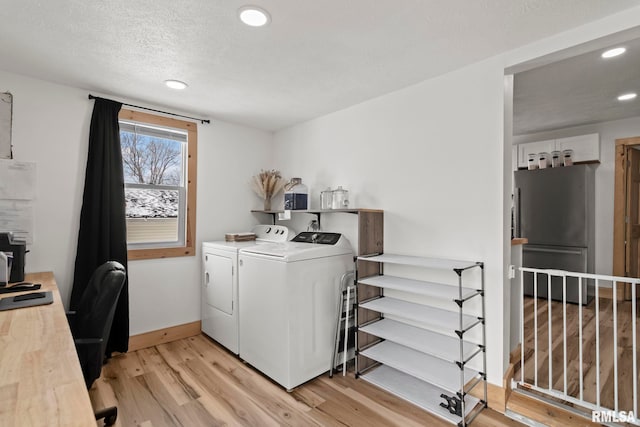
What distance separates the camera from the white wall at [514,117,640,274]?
3.93 metres

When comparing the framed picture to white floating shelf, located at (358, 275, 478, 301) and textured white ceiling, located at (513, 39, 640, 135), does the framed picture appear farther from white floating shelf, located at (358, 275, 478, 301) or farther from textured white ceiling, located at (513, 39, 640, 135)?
textured white ceiling, located at (513, 39, 640, 135)

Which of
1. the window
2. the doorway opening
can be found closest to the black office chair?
the window

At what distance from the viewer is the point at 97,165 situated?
2541mm

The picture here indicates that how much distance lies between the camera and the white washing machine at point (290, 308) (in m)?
2.19

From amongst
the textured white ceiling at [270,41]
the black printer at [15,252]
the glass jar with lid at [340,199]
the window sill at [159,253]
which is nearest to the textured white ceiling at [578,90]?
the textured white ceiling at [270,41]

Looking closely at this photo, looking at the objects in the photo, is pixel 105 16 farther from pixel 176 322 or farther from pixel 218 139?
pixel 176 322

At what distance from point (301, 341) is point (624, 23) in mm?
2633

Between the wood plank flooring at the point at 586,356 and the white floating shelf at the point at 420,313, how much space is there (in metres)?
0.55

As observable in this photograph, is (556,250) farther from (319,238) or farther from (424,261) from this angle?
(319,238)

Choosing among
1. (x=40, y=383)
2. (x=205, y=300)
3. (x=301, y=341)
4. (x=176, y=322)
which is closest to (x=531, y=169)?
(x=301, y=341)

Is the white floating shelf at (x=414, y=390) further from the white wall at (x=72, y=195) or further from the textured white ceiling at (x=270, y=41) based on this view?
the textured white ceiling at (x=270, y=41)

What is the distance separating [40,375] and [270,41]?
187 cm

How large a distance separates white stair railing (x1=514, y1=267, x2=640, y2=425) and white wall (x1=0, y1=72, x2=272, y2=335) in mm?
2892

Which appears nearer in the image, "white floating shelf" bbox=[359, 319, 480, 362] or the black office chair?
the black office chair
